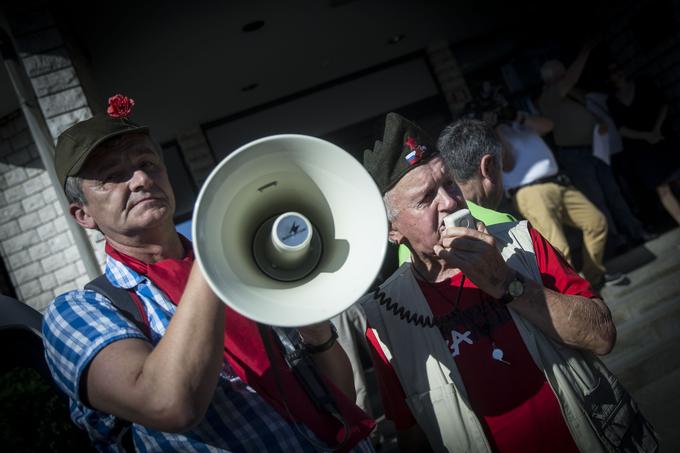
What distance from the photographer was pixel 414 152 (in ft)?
5.87

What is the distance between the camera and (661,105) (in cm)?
548

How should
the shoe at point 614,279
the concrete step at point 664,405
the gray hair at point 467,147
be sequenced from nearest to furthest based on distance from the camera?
the gray hair at point 467,147, the concrete step at point 664,405, the shoe at point 614,279

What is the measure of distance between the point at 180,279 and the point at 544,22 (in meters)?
7.53

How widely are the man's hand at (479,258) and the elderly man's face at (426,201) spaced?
270 millimetres

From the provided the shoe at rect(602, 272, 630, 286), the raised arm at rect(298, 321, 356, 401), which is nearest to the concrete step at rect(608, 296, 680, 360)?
the shoe at rect(602, 272, 630, 286)

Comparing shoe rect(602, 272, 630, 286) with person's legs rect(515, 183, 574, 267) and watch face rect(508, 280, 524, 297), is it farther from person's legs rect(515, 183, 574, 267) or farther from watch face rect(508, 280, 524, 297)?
watch face rect(508, 280, 524, 297)

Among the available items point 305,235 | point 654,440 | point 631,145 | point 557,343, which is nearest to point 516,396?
point 557,343

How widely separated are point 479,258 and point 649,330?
3.55 m

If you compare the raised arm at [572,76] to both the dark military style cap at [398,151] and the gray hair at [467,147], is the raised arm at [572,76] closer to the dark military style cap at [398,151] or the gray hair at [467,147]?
the gray hair at [467,147]

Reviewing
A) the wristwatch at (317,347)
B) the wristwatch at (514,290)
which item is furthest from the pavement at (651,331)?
the wristwatch at (317,347)

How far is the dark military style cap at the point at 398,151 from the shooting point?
1.80 m

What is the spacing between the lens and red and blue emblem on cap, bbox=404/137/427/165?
1.79 meters

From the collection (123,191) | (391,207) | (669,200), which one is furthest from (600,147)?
(123,191)

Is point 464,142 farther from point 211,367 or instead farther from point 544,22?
point 544,22
